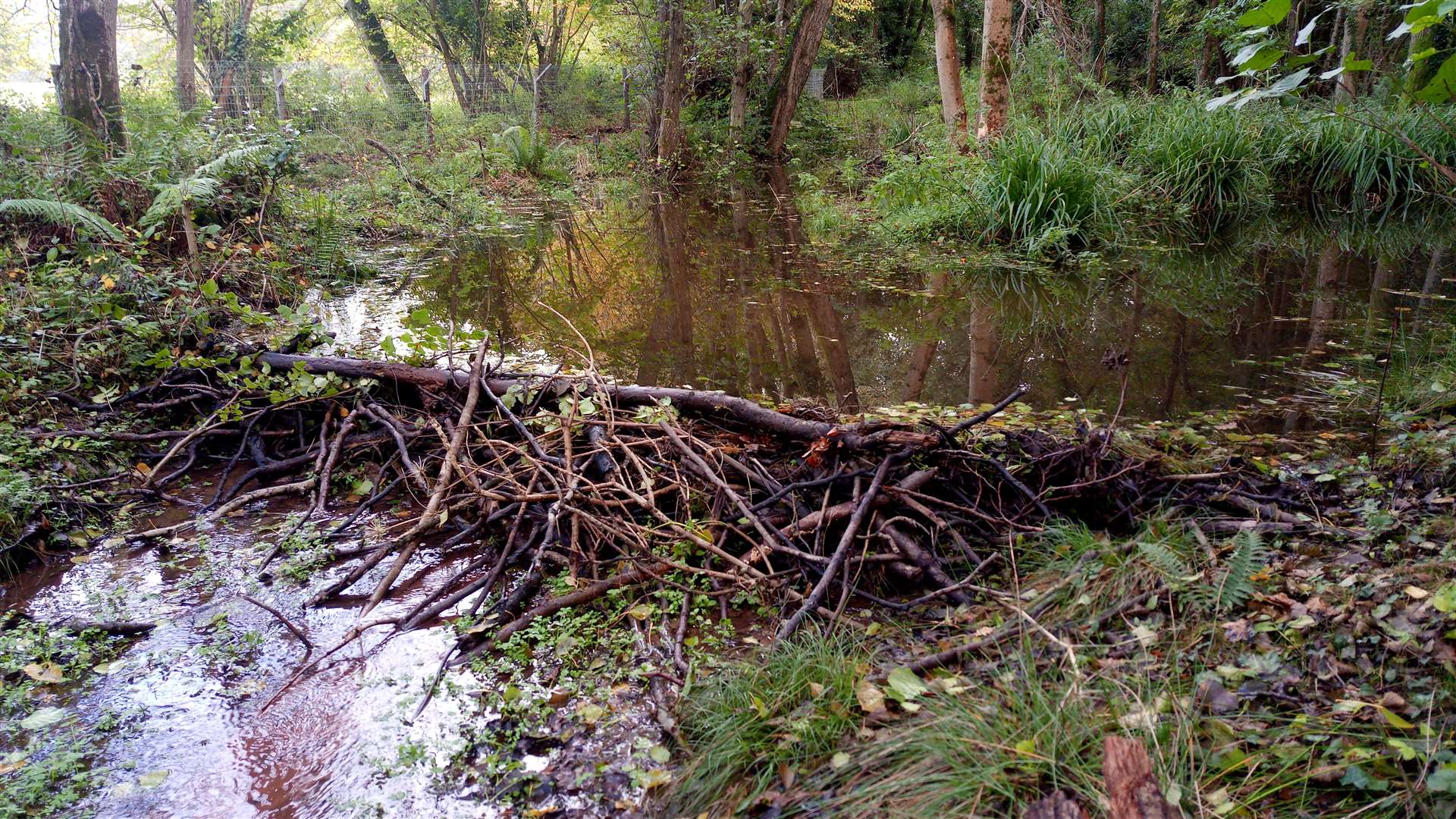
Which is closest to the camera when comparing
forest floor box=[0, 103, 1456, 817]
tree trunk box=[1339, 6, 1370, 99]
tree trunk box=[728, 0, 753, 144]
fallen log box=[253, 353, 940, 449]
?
forest floor box=[0, 103, 1456, 817]

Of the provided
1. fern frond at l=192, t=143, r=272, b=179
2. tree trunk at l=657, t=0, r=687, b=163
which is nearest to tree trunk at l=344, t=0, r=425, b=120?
tree trunk at l=657, t=0, r=687, b=163

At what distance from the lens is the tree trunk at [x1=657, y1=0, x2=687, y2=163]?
594 inches

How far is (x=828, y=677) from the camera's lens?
2.28 meters

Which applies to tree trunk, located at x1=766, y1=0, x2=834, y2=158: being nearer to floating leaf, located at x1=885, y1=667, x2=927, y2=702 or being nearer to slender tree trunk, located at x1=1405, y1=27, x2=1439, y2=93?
slender tree trunk, located at x1=1405, y1=27, x2=1439, y2=93

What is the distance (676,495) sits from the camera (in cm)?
346

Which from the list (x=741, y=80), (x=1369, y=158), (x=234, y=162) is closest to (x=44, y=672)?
(x=234, y=162)

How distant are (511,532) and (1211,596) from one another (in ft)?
7.73

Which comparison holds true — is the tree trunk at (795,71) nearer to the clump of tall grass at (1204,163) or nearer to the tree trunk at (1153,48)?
the tree trunk at (1153,48)

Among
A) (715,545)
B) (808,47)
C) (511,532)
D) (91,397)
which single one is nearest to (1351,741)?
(715,545)

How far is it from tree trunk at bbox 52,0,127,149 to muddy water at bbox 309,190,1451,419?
107 inches

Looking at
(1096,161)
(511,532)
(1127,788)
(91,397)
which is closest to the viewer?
(1127,788)

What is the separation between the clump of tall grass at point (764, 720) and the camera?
2070 mm

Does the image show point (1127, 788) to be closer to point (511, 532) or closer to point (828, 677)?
point (828, 677)

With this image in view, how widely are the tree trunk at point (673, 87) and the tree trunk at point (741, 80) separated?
1.11 metres
